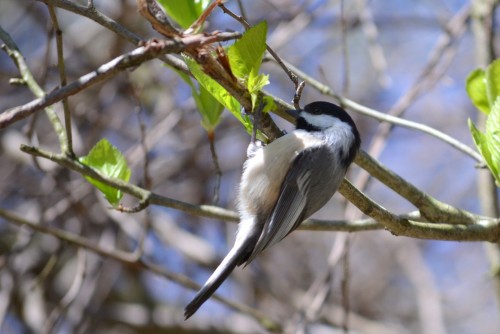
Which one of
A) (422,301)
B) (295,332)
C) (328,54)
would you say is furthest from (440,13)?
(295,332)

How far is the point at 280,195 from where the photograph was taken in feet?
5.82

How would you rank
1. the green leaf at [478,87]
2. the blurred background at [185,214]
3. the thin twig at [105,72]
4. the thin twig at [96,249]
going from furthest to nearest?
the blurred background at [185,214]
the thin twig at [96,249]
the green leaf at [478,87]
the thin twig at [105,72]

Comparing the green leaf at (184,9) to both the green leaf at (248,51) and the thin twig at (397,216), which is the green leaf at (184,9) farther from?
the thin twig at (397,216)

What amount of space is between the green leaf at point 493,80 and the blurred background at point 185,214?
0.63 m

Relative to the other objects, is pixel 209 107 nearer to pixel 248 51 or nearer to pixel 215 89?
pixel 215 89

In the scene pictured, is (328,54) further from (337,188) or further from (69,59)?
(337,188)

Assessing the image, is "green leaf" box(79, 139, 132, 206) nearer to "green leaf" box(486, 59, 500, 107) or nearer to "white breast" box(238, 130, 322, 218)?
"white breast" box(238, 130, 322, 218)

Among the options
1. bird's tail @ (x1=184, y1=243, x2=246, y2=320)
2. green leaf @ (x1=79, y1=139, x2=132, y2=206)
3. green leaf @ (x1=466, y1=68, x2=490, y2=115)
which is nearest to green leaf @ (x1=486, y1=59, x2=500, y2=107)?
green leaf @ (x1=466, y1=68, x2=490, y2=115)

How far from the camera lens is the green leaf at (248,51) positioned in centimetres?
129

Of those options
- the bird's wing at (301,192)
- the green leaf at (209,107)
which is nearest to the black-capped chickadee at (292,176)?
the bird's wing at (301,192)

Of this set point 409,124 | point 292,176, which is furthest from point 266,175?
point 409,124

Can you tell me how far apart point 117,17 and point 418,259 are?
78.4 inches

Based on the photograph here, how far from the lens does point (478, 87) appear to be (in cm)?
170

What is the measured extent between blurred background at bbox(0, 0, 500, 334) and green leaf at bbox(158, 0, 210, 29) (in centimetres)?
66
